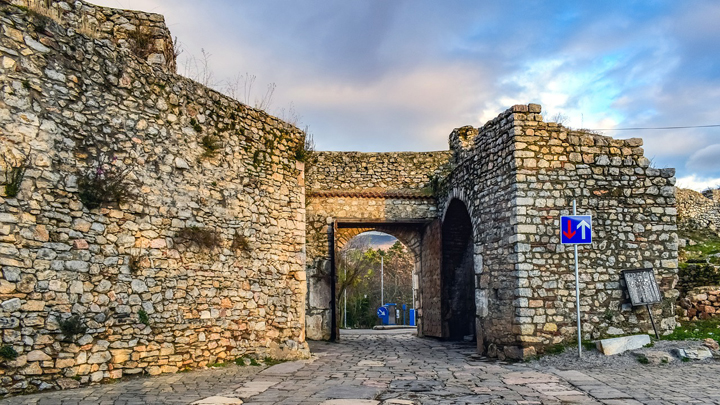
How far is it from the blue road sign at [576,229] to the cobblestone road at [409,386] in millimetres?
2049

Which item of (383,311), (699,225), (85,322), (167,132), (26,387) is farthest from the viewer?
(383,311)

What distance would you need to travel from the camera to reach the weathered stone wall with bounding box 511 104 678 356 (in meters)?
8.74

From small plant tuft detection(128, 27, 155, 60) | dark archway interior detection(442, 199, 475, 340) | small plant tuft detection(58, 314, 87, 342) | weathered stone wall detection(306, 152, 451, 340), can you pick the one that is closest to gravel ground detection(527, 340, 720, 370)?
dark archway interior detection(442, 199, 475, 340)

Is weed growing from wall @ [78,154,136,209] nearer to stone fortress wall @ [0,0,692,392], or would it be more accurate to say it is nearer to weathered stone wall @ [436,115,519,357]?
stone fortress wall @ [0,0,692,392]

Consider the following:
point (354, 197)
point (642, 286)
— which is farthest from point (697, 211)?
point (354, 197)

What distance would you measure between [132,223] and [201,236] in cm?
118

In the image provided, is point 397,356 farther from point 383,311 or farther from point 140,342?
point 383,311

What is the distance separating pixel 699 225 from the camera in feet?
63.0

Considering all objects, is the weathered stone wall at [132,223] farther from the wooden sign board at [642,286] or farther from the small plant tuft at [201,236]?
the wooden sign board at [642,286]

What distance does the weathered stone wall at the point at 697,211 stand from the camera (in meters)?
19.1

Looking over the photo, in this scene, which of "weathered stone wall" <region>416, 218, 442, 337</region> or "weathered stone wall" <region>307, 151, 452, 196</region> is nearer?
"weathered stone wall" <region>416, 218, 442, 337</region>

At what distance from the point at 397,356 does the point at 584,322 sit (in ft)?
11.5

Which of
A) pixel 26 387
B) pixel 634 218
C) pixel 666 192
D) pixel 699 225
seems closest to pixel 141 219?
pixel 26 387

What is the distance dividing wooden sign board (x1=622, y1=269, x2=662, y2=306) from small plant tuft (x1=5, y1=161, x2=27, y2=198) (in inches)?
349
